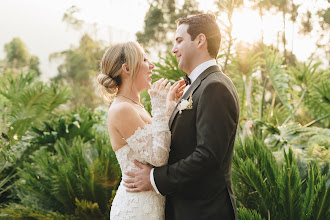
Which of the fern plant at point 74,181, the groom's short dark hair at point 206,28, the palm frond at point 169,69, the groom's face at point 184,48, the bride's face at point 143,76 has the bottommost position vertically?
the fern plant at point 74,181

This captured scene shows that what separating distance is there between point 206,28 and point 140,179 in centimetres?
99

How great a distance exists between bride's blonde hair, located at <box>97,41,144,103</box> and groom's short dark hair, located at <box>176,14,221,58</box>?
0.43m

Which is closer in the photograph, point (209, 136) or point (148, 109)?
point (209, 136)

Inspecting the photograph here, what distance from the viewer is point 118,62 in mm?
2301

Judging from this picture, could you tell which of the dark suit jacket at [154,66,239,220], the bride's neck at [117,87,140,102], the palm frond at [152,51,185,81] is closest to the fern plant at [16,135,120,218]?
the palm frond at [152,51,185,81]

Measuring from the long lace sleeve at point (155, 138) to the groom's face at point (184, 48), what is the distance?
0.23m

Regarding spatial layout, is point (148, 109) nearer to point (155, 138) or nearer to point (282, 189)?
point (282, 189)

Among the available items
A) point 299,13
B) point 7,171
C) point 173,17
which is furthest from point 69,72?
point 7,171

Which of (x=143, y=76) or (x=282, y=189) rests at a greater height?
(x=143, y=76)

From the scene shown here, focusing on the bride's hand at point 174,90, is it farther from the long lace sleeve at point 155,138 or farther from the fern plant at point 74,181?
the fern plant at point 74,181

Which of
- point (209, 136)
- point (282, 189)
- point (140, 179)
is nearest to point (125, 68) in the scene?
point (140, 179)

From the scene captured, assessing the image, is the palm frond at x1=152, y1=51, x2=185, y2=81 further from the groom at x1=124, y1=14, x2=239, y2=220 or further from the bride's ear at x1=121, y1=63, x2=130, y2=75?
the groom at x1=124, y1=14, x2=239, y2=220

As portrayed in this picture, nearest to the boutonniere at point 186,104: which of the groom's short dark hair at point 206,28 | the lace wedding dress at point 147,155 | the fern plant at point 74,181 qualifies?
the lace wedding dress at point 147,155

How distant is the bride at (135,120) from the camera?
1.96 meters
